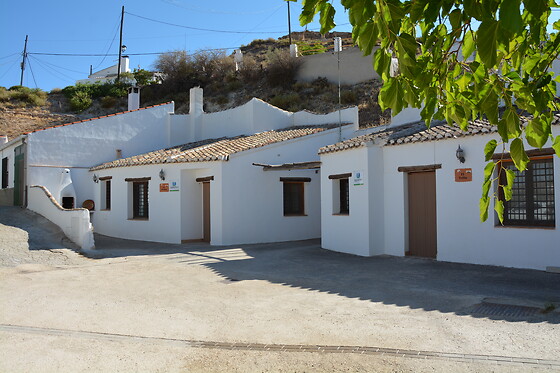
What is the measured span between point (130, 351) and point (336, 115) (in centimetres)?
1557

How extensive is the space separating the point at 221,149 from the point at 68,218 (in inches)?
215

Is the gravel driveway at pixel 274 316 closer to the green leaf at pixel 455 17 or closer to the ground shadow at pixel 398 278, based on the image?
the ground shadow at pixel 398 278

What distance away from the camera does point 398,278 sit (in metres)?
9.66

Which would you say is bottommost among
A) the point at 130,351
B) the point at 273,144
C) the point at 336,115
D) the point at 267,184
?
the point at 130,351

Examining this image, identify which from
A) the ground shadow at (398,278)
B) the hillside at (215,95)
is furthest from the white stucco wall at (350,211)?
the hillside at (215,95)

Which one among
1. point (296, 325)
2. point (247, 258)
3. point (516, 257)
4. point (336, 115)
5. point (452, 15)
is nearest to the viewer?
point (452, 15)

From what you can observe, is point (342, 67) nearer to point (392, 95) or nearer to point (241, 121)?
point (241, 121)

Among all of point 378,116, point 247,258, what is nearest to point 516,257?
point 247,258

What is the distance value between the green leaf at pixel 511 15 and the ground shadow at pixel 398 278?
5.57m

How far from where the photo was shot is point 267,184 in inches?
662

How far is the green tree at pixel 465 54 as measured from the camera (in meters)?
1.94

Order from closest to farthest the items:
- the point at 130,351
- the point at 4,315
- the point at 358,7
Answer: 1. the point at 358,7
2. the point at 130,351
3. the point at 4,315

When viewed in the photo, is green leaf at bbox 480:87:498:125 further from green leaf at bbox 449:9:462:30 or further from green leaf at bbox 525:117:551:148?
green leaf at bbox 449:9:462:30

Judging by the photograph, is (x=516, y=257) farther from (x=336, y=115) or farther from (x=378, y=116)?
(x=378, y=116)
